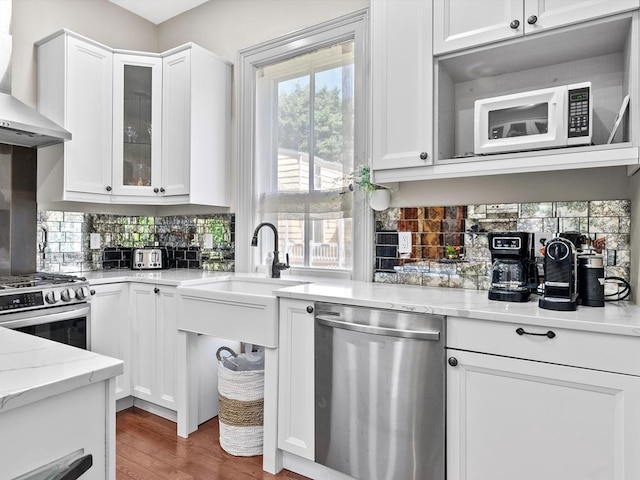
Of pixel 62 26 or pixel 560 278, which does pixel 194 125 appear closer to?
pixel 62 26

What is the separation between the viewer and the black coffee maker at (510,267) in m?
1.80

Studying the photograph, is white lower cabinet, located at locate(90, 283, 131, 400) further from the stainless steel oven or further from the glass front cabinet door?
the glass front cabinet door

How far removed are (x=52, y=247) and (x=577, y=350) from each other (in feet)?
10.6

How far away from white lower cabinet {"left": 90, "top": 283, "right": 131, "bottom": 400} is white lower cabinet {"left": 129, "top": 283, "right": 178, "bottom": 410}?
40mm

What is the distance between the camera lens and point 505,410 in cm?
158

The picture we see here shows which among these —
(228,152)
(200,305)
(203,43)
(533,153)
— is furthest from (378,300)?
(203,43)

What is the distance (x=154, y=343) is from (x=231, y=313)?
0.80m

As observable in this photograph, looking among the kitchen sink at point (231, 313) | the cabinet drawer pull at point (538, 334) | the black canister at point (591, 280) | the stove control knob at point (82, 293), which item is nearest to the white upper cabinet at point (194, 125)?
the kitchen sink at point (231, 313)

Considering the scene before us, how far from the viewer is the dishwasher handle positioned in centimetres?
170

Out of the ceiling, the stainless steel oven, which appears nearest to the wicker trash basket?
the stainless steel oven

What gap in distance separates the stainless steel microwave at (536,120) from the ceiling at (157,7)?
2641mm

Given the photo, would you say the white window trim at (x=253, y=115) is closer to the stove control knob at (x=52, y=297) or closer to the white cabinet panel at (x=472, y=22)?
the white cabinet panel at (x=472, y=22)

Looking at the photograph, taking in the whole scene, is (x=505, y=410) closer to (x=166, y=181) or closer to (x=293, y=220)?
(x=293, y=220)

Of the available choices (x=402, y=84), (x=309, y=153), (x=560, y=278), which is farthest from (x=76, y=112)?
(x=560, y=278)
